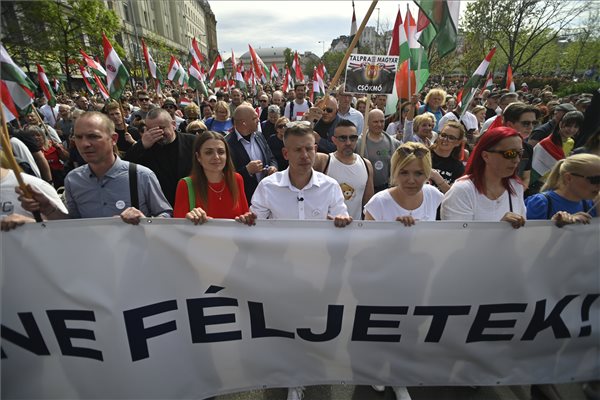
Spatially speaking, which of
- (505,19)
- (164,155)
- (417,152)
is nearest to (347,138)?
(417,152)

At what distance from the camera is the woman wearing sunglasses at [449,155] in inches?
144

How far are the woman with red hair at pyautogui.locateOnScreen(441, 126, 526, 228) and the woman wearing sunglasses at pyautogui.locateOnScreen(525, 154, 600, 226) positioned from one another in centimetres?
16

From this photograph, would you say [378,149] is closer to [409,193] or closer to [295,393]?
[409,193]

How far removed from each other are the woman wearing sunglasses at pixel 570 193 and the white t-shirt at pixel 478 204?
0.14m

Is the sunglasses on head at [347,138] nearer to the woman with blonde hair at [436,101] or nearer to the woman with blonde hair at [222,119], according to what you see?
the woman with blonde hair at [222,119]

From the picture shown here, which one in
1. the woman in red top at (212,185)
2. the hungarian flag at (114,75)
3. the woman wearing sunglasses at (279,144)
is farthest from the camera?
the hungarian flag at (114,75)

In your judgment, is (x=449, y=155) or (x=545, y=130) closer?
(x=449, y=155)

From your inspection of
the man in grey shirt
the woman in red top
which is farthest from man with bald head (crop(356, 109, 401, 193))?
the man in grey shirt

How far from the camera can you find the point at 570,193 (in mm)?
2402

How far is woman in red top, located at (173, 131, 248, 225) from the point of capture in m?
2.65

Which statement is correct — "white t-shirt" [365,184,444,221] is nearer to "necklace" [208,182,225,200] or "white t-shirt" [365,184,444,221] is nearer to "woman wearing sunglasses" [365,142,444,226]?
"woman wearing sunglasses" [365,142,444,226]

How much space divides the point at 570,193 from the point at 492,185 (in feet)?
1.74

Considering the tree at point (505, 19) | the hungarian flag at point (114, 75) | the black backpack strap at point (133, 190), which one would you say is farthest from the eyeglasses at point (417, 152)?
the tree at point (505, 19)

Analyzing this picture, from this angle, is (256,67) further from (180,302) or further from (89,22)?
(89,22)
